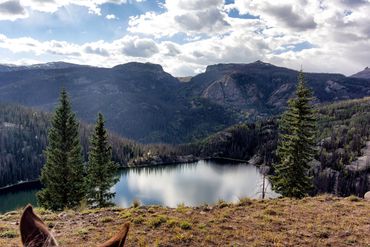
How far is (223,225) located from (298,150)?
22.1 meters

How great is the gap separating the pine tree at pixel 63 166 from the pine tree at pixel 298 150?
2248 cm

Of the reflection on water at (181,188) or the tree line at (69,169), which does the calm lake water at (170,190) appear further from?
the tree line at (69,169)

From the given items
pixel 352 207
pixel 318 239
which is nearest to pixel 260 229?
pixel 318 239

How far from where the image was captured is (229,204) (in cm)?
1816

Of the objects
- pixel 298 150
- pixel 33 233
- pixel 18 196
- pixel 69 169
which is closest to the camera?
pixel 33 233

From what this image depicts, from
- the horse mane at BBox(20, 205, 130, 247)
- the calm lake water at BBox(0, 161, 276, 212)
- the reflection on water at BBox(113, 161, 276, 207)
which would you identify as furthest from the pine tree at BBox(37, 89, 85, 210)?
the calm lake water at BBox(0, 161, 276, 212)

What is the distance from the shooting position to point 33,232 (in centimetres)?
299

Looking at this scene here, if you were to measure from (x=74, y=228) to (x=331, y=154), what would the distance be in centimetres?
18904

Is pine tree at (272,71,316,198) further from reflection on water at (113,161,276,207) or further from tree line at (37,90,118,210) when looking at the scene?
reflection on water at (113,161,276,207)

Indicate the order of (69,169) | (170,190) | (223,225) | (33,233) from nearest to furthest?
1. (33,233)
2. (223,225)
3. (69,169)
4. (170,190)

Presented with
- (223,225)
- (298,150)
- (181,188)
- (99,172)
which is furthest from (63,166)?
(181,188)

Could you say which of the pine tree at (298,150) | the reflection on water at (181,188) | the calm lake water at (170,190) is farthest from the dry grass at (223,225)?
the calm lake water at (170,190)

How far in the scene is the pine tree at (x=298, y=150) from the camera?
33000 mm

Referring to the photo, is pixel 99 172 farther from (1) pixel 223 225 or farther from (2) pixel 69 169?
(1) pixel 223 225
